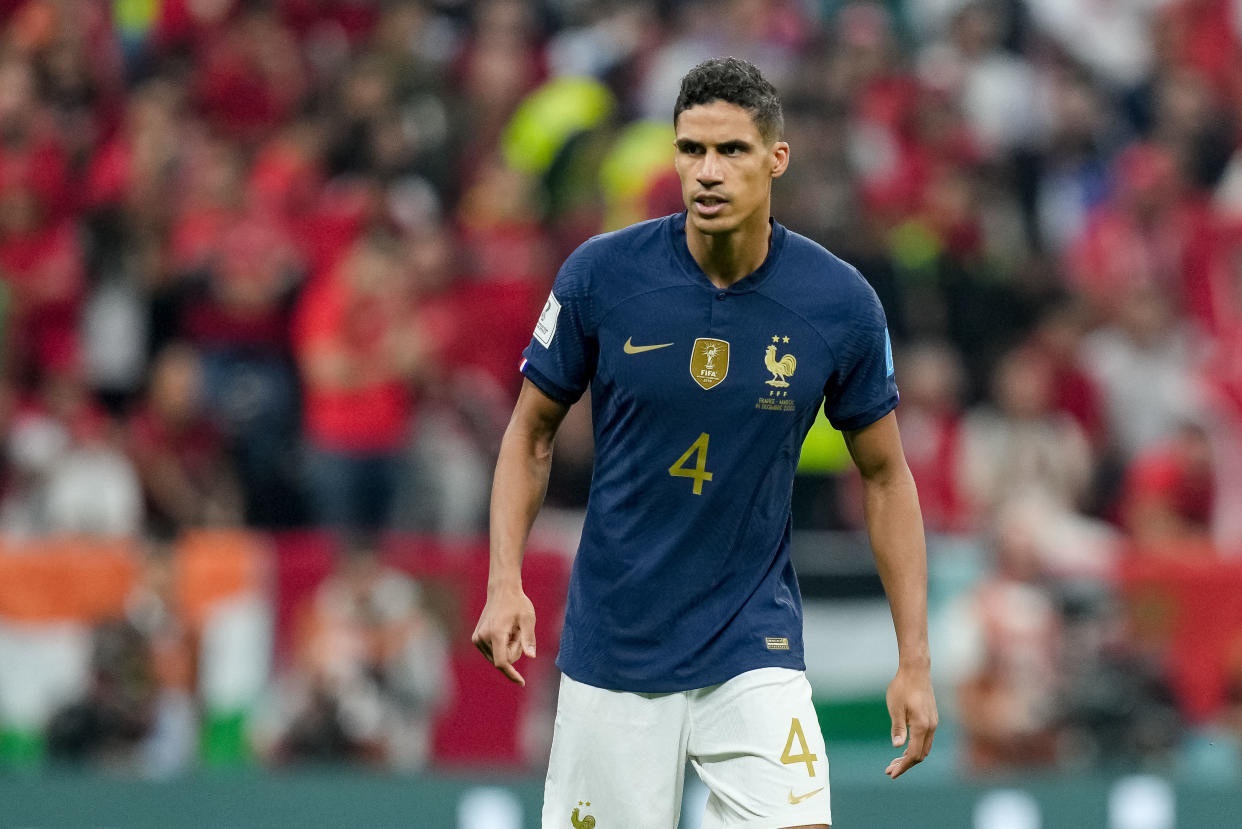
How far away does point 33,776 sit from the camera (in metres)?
8.26

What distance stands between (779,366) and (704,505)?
1.26 ft

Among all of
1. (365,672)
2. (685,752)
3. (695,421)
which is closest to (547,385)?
(695,421)

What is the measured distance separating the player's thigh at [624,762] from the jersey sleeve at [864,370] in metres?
0.83

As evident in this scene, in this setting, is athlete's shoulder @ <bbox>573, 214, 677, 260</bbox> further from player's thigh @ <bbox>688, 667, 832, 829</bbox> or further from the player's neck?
player's thigh @ <bbox>688, 667, 832, 829</bbox>

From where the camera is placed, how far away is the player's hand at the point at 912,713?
4.57 metres

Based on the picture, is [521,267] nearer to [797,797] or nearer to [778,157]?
[778,157]

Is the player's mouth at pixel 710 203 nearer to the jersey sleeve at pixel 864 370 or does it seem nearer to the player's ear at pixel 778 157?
the player's ear at pixel 778 157

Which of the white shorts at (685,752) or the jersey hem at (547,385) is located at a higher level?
the jersey hem at (547,385)

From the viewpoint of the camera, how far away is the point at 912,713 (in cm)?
461

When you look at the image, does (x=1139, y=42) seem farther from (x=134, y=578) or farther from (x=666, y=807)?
(x=666, y=807)

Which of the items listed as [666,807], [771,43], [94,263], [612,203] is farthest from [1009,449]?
[666,807]

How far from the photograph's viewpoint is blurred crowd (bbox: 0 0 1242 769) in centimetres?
945

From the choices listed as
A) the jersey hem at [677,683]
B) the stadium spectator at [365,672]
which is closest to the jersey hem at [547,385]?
the jersey hem at [677,683]

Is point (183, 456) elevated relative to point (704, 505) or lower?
lower
